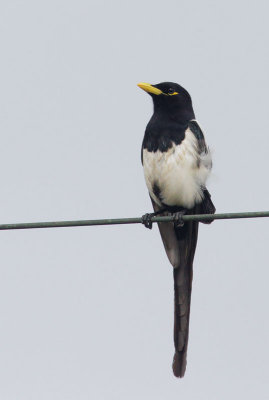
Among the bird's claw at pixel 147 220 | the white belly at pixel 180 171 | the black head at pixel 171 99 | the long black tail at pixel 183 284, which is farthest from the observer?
the long black tail at pixel 183 284

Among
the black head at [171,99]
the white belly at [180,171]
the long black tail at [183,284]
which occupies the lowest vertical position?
the long black tail at [183,284]

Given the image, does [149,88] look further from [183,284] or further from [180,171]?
[183,284]

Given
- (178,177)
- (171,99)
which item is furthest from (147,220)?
(171,99)

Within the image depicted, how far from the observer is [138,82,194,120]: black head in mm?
9508

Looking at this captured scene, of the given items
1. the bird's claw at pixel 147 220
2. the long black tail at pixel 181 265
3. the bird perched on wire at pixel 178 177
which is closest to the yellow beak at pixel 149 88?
the bird perched on wire at pixel 178 177

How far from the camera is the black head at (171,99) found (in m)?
9.51

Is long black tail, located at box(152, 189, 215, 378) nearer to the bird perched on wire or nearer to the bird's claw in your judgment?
the bird perched on wire

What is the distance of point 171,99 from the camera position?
959cm

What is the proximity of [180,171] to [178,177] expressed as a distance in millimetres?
62

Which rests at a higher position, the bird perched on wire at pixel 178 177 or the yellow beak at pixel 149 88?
the yellow beak at pixel 149 88

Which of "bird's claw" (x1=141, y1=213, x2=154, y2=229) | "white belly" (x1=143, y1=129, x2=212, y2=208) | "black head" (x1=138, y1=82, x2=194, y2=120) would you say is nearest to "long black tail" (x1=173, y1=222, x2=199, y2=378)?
"white belly" (x1=143, y1=129, x2=212, y2=208)

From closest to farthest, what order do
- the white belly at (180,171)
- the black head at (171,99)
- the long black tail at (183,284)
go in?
the white belly at (180,171) < the black head at (171,99) < the long black tail at (183,284)

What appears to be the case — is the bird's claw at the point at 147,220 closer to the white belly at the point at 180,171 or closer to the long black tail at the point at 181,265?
the white belly at the point at 180,171

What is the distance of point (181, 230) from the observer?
969 cm
